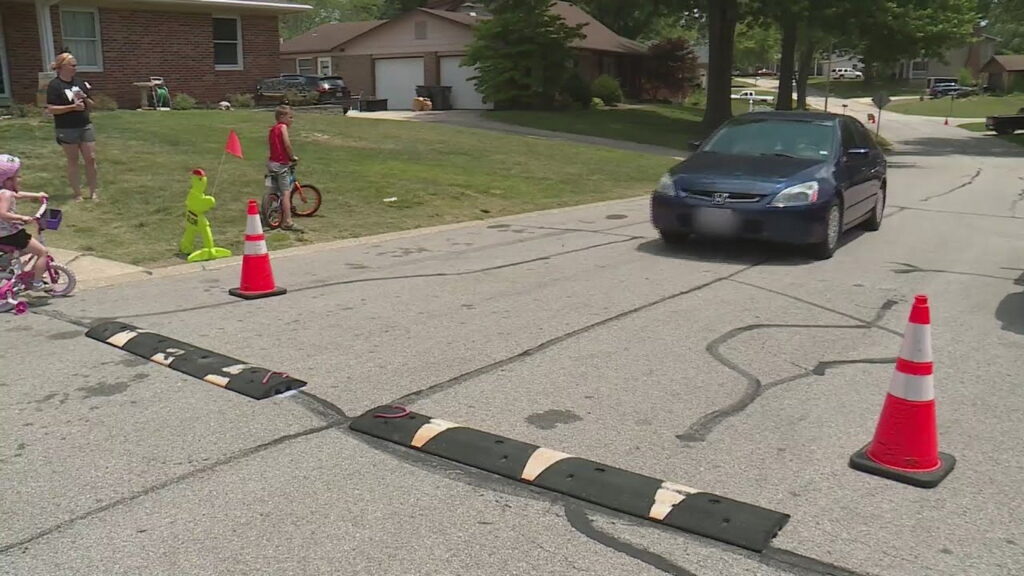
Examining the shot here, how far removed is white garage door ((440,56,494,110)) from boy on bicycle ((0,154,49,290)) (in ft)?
108

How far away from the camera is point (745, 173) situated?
9.42m

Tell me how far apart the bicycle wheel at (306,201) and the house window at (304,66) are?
38714mm

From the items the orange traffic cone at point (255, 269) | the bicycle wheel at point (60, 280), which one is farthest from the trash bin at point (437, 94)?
the bicycle wheel at point (60, 280)

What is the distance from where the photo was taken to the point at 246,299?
764 centimetres

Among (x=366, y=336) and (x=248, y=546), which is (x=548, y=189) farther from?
(x=248, y=546)

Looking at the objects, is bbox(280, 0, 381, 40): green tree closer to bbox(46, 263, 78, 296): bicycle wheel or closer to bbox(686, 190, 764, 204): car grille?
bbox(686, 190, 764, 204): car grille

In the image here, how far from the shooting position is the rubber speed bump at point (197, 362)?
525 cm

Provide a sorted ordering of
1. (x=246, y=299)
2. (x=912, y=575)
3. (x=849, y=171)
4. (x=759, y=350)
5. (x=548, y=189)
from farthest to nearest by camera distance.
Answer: (x=548, y=189) → (x=849, y=171) → (x=246, y=299) → (x=759, y=350) → (x=912, y=575)

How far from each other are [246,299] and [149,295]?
0.92m

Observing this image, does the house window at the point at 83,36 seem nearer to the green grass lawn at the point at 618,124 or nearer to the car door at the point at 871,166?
the green grass lawn at the point at 618,124

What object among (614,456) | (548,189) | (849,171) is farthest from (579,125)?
(614,456)

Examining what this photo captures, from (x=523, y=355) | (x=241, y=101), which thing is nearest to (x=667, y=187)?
(x=523, y=355)

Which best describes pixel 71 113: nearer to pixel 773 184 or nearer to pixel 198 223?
pixel 198 223

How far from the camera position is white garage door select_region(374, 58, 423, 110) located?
138 feet
